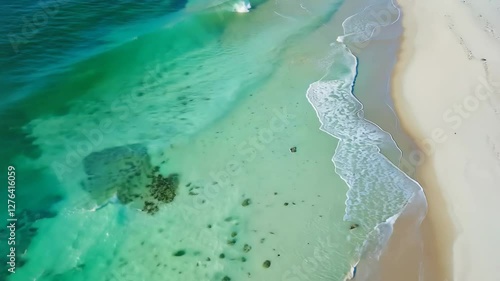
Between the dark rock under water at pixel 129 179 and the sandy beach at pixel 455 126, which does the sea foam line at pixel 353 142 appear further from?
the dark rock under water at pixel 129 179

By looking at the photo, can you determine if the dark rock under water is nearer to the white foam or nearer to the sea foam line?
the sea foam line

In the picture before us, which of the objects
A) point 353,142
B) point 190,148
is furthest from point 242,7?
point 353,142

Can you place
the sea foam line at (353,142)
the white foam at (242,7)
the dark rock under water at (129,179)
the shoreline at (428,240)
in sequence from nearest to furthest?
the shoreline at (428,240) → the sea foam line at (353,142) → the dark rock under water at (129,179) → the white foam at (242,7)

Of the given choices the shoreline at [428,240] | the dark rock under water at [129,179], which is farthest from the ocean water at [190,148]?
the shoreline at [428,240]

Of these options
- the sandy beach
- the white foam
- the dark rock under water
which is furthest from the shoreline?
the white foam

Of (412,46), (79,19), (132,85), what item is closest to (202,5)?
(79,19)

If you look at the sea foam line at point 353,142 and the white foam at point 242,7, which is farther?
the white foam at point 242,7
